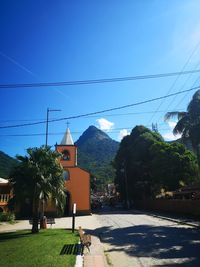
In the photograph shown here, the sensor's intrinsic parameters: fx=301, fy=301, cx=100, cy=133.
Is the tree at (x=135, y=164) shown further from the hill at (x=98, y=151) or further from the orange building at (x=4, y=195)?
the hill at (x=98, y=151)

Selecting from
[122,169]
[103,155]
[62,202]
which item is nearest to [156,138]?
[122,169]

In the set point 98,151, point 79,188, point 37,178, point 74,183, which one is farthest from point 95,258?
point 98,151

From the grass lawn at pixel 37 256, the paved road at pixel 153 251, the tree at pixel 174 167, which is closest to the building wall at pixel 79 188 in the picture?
the tree at pixel 174 167

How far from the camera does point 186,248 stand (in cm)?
1165

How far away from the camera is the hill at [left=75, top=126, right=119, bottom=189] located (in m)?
156

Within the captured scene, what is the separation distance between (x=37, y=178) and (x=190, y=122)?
44.0 feet

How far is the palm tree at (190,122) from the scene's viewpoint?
24.0m

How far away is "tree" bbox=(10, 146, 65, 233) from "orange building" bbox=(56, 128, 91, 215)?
23.3 m

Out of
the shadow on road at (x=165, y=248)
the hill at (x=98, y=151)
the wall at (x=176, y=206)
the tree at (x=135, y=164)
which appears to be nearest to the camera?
the shadow on road at (x=165, y=248)

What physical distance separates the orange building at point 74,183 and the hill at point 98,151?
104587mm

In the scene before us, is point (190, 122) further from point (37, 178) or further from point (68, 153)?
point (68, 153)

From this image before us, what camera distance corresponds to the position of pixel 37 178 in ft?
64.6

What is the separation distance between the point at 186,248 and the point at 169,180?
100ft

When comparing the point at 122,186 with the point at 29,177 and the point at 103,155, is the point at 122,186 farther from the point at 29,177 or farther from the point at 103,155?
the point at 103,155
